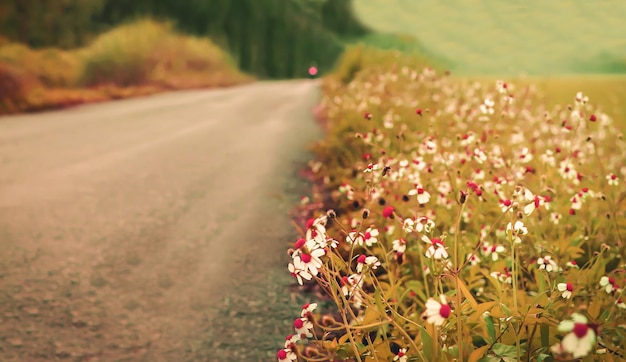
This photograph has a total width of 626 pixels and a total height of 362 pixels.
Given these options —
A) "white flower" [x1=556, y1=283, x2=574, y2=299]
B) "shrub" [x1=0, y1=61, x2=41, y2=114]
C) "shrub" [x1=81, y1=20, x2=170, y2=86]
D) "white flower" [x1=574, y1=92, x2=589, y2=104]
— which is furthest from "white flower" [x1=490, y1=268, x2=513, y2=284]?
"shrub" [x1=81, y1=20, x2=170, y2=86]

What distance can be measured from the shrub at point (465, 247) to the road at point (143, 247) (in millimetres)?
498

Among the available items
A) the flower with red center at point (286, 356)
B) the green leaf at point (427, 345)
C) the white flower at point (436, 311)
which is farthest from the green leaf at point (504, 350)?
the flower with red center at point (286, 356)

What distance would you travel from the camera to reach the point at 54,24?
A: 67.6 ft

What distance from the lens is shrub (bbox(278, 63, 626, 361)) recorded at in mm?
1640

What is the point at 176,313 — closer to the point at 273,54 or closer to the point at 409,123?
the point at 409,123

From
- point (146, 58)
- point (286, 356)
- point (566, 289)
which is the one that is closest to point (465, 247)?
point (566, 289)

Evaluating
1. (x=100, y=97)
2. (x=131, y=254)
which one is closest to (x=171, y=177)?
(x=131, y=254)

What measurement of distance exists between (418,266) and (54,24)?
73.0 ft

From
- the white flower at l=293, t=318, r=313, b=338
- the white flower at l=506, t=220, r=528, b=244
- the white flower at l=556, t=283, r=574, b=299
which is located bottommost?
the white flower at l=293, t=318, r=313, b=338

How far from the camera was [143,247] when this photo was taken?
4.16 metres

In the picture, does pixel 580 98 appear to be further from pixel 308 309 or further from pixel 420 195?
pixel 308 309

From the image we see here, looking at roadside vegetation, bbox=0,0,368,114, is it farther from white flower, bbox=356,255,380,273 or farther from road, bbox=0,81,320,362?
white flower, bbox=356,255,380,273

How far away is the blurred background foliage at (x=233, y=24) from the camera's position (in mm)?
19938

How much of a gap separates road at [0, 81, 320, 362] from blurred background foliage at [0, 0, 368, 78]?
12.5m
